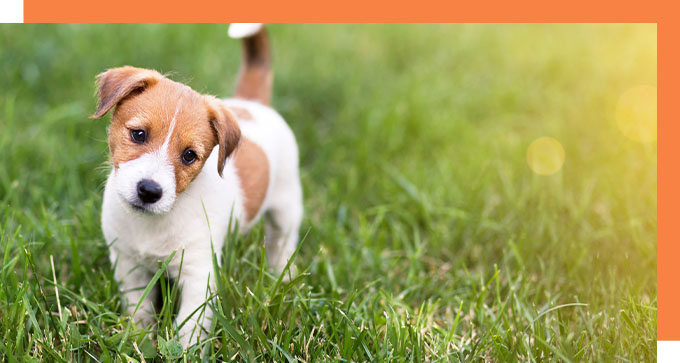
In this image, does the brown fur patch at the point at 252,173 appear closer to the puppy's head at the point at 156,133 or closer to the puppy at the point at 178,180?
the puppy at the point at 178,180

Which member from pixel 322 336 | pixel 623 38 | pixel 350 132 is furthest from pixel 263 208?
pixel 623 38

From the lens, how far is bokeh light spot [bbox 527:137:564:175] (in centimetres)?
508

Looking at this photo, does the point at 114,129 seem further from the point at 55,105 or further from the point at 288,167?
the point at 55,105

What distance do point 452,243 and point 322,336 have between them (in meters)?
1.57

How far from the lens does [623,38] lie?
796 cm

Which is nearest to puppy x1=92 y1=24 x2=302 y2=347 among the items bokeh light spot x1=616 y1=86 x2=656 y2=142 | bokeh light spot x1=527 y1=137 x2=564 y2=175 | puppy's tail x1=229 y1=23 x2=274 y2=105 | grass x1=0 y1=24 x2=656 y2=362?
grass x1=0 y1=24 x2=656 y2=362

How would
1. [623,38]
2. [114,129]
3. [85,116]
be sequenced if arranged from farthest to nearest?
[623,38], [85,116], [114,129]

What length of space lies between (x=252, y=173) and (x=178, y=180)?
0.73 meters

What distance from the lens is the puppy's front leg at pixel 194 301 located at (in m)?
2.93

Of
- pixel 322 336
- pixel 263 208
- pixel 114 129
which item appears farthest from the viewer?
pixel 263 208

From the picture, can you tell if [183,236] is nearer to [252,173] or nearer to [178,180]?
[178,180]

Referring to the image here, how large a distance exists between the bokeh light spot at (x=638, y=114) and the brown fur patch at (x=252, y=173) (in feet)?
11.9

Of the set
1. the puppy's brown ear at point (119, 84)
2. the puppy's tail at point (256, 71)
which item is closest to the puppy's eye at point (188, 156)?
the puppy's brown ear at point (119, 84)

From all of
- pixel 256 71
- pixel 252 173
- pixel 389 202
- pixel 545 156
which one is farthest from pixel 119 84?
pixel 545 156
